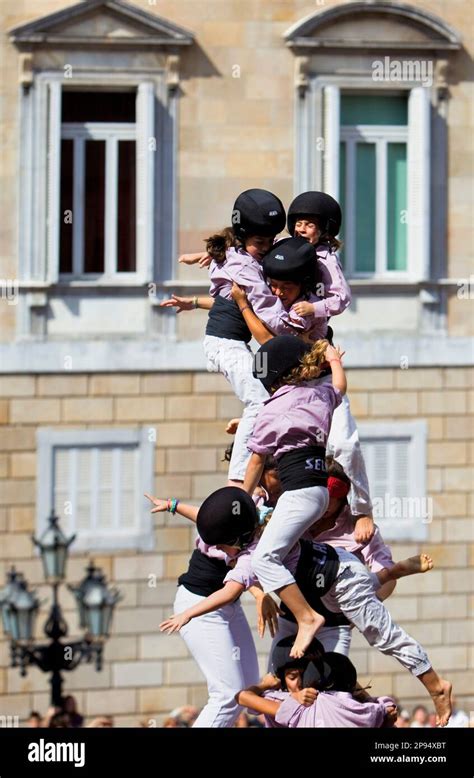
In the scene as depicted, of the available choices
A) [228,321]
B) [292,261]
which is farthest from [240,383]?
[292,261]

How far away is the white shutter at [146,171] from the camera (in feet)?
92.3

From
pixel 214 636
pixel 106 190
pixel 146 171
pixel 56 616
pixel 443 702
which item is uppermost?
pixel 146 171

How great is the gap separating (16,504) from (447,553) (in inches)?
228

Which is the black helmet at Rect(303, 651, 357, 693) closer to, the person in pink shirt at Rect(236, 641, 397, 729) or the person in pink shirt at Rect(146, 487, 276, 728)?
the person in pink shirt at Rect(236, 641, 397, 729)

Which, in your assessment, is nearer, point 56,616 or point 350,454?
point 350,454

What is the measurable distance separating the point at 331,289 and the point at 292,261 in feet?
1.26

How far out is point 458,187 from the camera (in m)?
29.0


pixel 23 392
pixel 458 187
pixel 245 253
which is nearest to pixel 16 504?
pixel 23 392

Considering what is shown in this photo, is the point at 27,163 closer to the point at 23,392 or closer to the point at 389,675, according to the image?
the point at 23,392

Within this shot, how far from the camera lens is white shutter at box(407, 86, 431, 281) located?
28.6 metres

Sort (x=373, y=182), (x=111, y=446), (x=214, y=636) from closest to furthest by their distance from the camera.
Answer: (x=214, y=636) → (x=111, y=446) → (x=373, y=182)

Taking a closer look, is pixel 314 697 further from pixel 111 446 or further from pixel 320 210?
pixel 111 446

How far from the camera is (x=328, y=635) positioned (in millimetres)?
13859

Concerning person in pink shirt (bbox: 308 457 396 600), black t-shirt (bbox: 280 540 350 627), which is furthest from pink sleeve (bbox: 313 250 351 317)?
black t-shirt (bbox: 280 540 350 627)
